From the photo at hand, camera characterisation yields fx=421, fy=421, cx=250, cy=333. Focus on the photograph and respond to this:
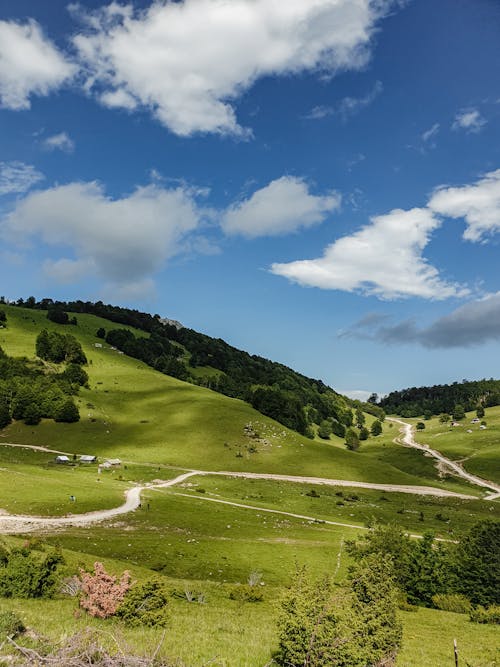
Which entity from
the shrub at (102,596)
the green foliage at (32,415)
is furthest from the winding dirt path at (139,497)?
the shrub at (102,596)

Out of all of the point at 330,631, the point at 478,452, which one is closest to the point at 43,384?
the point at 330,631

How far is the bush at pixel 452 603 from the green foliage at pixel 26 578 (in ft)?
118

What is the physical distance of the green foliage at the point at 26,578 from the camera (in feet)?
84.5

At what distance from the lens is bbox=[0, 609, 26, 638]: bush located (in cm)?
1495

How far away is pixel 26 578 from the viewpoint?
86.1 feet

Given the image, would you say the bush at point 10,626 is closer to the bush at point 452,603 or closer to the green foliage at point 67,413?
the bush at point 452,603

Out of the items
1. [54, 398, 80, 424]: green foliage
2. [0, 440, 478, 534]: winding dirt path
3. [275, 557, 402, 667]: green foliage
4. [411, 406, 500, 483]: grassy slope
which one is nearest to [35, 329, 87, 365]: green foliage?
[54, 398, 80, 424]: green foliage

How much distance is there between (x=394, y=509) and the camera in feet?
291

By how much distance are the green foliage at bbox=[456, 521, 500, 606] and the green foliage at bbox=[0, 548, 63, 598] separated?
40.4 m

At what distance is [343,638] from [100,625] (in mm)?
12022

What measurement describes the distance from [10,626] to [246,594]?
73.1 feet

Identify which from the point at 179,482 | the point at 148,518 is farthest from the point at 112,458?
the point at 148,518

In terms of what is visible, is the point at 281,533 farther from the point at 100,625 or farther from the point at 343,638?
the point at 343,638

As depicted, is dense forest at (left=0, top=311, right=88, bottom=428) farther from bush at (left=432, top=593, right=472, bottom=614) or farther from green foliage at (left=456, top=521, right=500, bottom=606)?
green foliage at (left=456, top=521, right=500, bottom=606)
